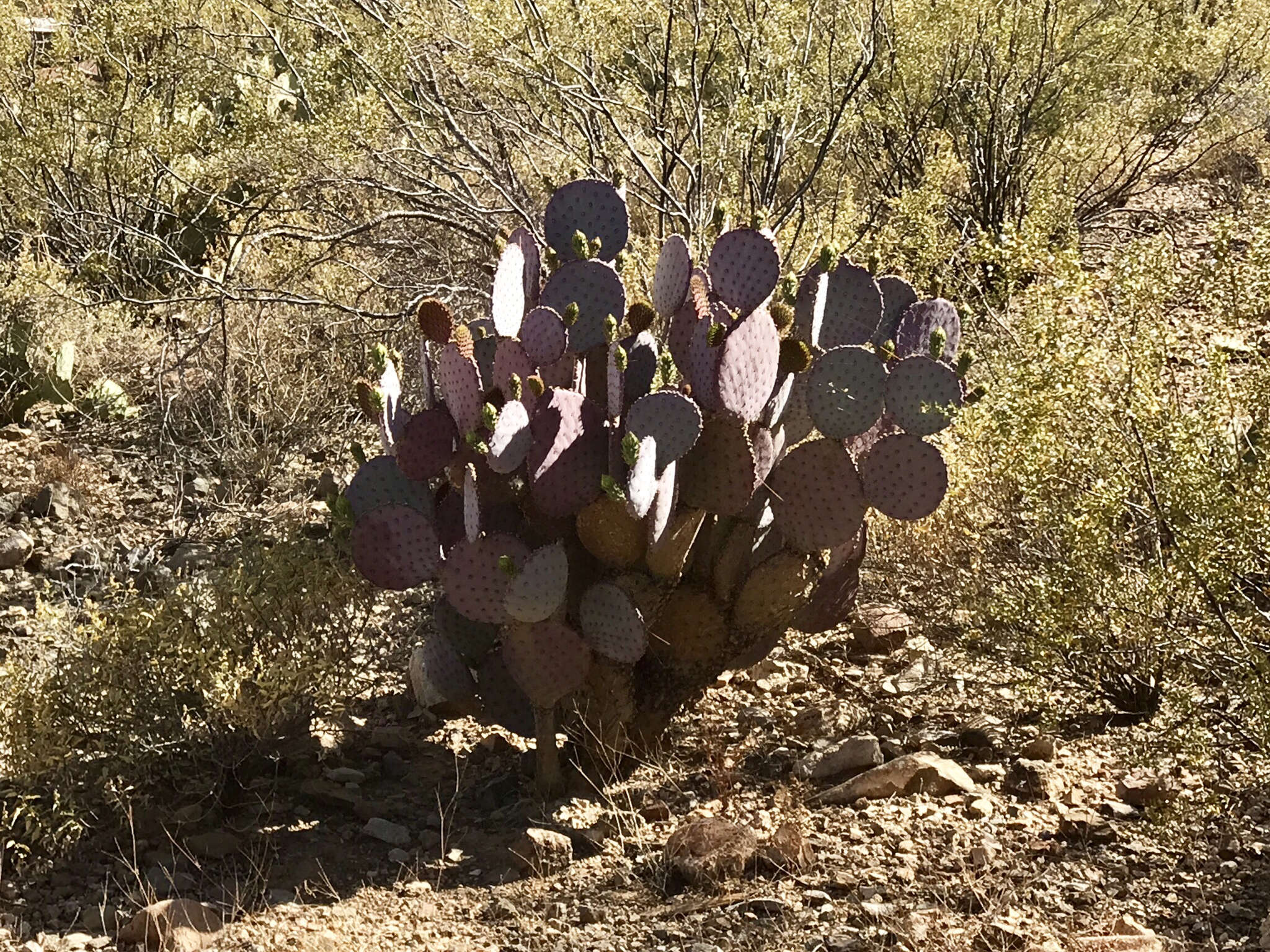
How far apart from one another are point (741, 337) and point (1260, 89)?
7256 millimetres

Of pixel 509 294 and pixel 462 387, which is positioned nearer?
pixel 462 387

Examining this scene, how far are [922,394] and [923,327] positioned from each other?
1.43 feet

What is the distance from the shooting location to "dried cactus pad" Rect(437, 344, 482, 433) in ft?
12.7

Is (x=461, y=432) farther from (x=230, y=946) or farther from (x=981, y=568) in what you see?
(x=981, y=568)

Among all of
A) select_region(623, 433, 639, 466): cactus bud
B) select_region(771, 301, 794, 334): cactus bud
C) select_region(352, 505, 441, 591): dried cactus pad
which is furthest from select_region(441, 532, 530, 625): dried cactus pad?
select_region(771, 301, 794, 334): cactus bud

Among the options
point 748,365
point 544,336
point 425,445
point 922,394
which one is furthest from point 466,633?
point 922,394

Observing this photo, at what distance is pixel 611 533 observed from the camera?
387 cm

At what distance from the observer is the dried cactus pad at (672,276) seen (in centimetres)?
407

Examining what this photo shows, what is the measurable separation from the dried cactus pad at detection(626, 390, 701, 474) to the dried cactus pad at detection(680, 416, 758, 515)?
0.21 meters

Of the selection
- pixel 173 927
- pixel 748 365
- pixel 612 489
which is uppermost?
pixel 748 365

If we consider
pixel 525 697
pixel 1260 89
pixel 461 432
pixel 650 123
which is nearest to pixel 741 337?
pixel 461 432

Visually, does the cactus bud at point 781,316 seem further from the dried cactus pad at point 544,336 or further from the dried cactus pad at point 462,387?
the dried cactus pad at point 462,387

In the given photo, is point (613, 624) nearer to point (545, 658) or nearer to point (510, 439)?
point (545, 658)

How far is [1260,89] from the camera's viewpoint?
9625 mm
